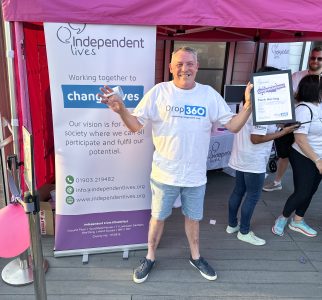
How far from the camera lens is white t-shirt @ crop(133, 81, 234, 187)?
214cm

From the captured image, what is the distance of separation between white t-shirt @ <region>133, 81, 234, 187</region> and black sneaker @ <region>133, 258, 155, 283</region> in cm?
73

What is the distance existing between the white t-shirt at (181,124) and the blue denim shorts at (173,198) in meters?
0.08

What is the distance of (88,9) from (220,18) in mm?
896

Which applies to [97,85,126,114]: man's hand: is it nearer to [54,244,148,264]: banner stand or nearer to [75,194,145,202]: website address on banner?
[75,194,145,202]: website address on banner

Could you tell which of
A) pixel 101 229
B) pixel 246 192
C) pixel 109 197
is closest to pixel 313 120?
pixel 246 192

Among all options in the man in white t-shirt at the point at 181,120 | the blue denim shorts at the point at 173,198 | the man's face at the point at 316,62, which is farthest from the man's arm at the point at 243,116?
the man's face at the point at 316,62

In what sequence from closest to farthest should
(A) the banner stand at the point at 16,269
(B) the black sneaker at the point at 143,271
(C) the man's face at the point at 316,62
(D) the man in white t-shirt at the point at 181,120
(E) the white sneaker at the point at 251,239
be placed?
1. (D) the man in white t-shirt at the point at 181,120
2. (A) the banner stand at the point at 16,269
3. (B) the black sneaker at the point at 143,271
4. (E) the white sneaker at the point at 251,239
5. (C) the man's face at the point at 316,62

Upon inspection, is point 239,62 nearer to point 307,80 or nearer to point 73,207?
point 307,80

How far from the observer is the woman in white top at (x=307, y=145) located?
8.84ft

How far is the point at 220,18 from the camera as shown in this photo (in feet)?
7.27

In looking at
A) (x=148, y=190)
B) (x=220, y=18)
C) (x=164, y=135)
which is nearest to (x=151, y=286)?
(x=148, y=190)

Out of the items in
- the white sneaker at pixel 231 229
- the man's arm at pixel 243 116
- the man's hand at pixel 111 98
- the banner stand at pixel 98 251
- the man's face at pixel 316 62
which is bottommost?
the white sneaker at pixel 231 229

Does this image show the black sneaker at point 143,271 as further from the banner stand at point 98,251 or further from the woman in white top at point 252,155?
the woman in white top at point 252,155

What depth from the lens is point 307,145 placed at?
2.75 metres
